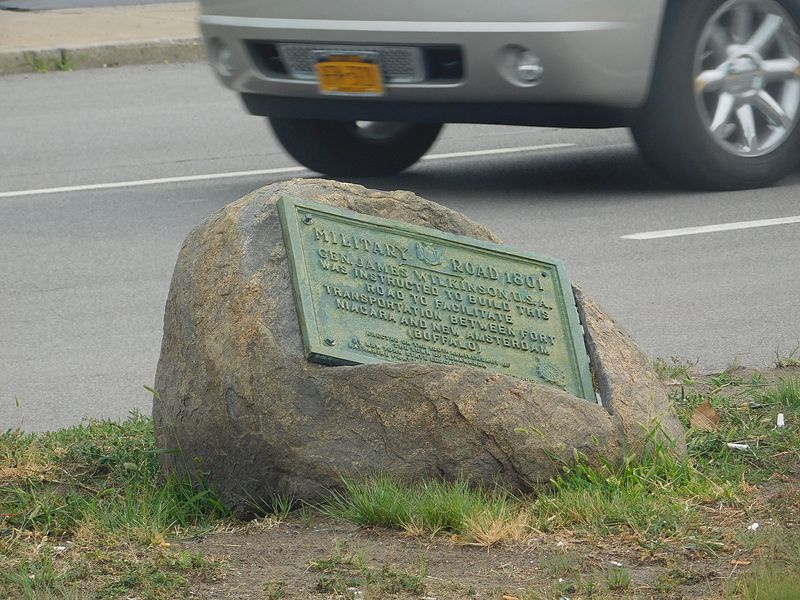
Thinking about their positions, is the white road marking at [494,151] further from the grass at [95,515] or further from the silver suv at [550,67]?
the grass at [95,515]

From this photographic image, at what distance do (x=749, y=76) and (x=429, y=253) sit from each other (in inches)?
146

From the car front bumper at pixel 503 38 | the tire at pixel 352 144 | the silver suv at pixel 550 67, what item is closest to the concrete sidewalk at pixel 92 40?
the tire at pixel 352 144

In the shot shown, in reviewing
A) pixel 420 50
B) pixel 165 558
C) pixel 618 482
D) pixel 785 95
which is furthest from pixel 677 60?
pixel 165 558

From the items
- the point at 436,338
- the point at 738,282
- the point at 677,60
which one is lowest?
the point at 738,282

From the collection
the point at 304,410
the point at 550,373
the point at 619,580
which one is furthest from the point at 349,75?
the point at 619,580

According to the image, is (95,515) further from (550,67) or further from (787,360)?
(550,67)

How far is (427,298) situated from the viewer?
152 inches

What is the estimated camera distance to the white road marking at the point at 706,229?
21.6 ft

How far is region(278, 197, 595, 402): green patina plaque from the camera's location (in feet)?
12.2

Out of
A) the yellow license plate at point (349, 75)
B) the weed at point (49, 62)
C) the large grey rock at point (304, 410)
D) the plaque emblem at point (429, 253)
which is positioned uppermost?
the yellow license plate at point (349, 75)

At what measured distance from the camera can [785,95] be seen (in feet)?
23.9

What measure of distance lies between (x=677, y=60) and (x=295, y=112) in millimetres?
1887

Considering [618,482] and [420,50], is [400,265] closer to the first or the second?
[618,482]

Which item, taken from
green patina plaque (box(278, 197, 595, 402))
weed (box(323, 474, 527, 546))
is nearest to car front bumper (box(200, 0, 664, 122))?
green patina plaque (box(278, 197, 595, 402))
